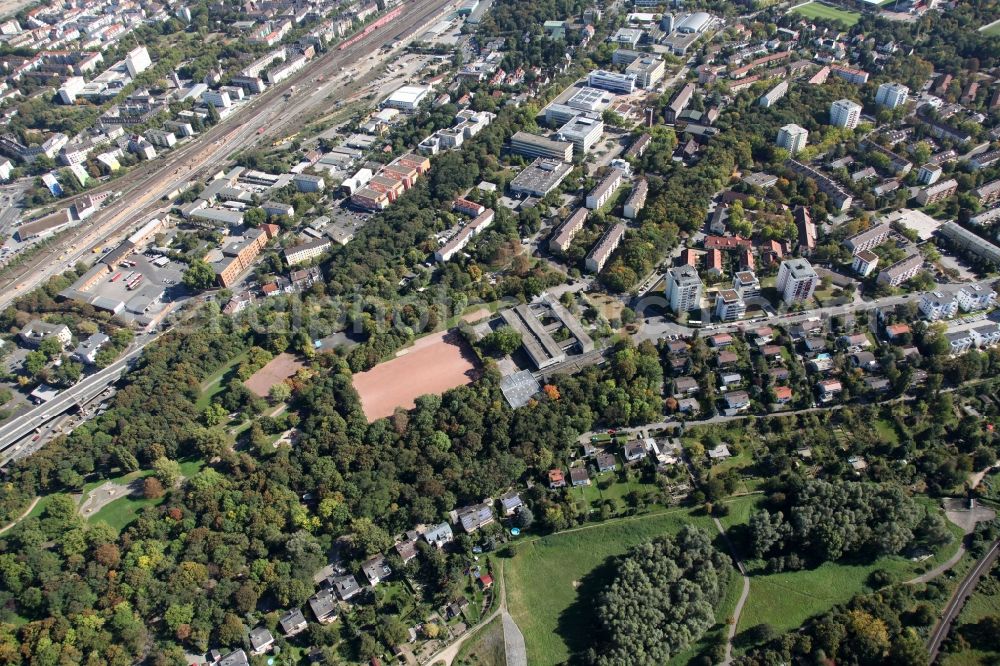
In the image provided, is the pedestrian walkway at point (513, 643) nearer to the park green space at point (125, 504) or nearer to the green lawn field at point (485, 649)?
the green lawn field at point (485, 649)

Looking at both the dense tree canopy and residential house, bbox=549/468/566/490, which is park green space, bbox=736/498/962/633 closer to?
the dense tree canopy

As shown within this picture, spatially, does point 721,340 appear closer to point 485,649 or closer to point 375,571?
point 485,649

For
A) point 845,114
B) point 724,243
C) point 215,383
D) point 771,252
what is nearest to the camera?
point 215,383

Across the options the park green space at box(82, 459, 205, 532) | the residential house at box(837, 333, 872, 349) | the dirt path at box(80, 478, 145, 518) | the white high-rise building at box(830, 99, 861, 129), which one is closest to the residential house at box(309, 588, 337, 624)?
the park green space at box(82, 459, 205, 532)

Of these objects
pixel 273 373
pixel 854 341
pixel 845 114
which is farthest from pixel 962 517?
pixel 845 114

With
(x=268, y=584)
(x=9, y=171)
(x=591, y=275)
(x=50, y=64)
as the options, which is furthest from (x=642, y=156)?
(x=50, y=64)

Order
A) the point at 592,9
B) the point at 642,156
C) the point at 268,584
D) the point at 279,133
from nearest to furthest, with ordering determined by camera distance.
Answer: the point at 268,584 → the point at 642,156 → the point at 279,133 → the point at 592,9

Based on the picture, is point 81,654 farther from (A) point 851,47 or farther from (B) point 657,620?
(A) point 851,47
